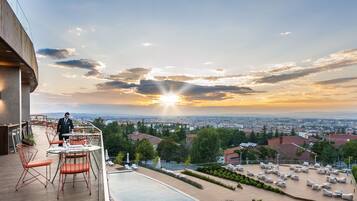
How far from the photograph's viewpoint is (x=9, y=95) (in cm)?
1090

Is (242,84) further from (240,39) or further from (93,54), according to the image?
(93,54)

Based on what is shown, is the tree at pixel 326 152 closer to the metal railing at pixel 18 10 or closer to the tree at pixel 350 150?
the tree at pixel 350 150

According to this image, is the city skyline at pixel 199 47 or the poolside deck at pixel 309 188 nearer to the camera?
the city skyline at pixel 199 47

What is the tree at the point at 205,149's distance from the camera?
131 ft

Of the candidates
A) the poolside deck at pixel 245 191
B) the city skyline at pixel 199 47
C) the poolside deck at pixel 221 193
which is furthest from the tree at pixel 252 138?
the poolside deck at pixel 221 193

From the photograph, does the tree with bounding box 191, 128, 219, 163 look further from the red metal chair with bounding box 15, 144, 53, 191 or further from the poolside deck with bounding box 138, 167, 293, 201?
the red metal chair with bounding box 15, 144, 53, 191

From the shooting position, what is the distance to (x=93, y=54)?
733 inches

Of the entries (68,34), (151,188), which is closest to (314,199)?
(151,188)

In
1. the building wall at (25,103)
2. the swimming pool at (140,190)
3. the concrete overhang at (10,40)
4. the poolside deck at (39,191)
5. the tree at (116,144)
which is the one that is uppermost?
the concrete overhang at (10,40)

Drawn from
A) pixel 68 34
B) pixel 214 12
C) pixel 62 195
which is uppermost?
pixel 214 12

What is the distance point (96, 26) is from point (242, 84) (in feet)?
60.9

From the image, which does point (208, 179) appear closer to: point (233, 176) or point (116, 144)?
point (233, 176)

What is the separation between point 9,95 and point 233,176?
1790 centimetres

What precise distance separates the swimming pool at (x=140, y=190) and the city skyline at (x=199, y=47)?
884cm
